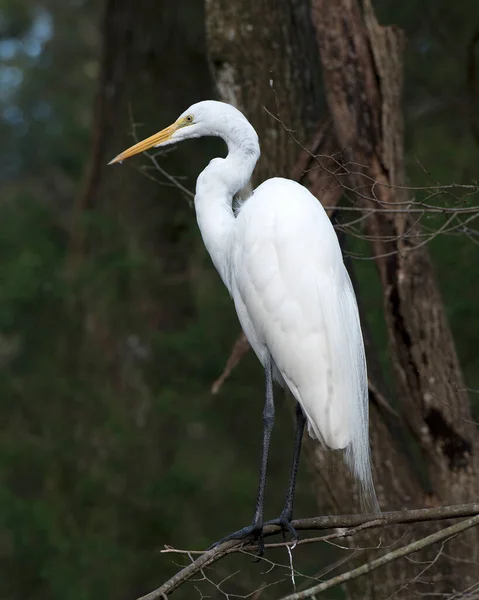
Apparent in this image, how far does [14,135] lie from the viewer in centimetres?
1170

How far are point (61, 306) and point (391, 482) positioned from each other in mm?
3789

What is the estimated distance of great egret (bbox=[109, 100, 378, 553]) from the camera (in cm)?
283

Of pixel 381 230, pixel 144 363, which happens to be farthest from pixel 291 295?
pixel 144 363

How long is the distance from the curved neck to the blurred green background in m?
2.96

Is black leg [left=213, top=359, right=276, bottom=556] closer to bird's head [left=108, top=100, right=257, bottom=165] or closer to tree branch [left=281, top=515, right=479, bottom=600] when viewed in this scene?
tree branch [left=281, top=515, right=479, bottom=600]

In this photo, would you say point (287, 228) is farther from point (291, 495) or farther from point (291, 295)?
point (291, 495)

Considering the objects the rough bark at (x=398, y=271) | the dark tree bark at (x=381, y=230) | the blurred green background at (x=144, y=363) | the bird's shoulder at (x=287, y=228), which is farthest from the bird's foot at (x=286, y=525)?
the blurred green background at (x=144, y=363)

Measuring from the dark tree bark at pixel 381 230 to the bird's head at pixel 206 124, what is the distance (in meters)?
0.69

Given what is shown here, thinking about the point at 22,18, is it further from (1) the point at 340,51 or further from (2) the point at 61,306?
(1) the point at 340,51

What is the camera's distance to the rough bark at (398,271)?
3.92 m

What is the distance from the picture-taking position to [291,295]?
291cm

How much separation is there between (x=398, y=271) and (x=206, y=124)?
1101mm

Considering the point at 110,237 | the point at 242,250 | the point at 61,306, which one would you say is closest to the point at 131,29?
the point at 110,237

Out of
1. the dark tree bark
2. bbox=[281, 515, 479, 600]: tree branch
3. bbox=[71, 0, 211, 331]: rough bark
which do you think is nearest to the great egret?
bbox=[281, 515, 479, 600]: tree branch
